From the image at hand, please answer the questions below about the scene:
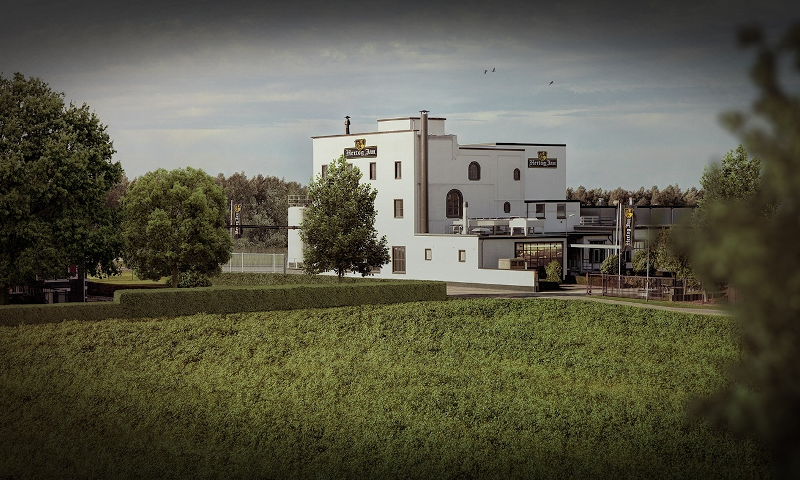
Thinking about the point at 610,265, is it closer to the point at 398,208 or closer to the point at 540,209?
the point at 540,209

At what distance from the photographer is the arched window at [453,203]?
5509cm

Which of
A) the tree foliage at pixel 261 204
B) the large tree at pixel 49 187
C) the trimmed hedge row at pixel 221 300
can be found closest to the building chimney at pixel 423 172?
→ the trimmed hedge row at pixel 221 300

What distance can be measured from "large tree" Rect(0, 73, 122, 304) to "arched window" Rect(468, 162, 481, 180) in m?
25.1

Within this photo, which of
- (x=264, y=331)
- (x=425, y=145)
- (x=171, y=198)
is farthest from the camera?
(x=425, y=145)

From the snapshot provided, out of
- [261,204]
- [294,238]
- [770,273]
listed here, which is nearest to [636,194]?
[261,204]

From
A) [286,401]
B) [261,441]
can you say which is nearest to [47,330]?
[286,401]

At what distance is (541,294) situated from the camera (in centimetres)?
4409

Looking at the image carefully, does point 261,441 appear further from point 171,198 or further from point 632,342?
point 171,198

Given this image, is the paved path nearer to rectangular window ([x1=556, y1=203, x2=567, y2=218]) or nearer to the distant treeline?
rectangular window ([x1=556, y1=203, x2=567, y2=218])

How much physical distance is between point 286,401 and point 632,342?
1335 cm

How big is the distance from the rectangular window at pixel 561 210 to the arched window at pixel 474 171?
573 centimetres

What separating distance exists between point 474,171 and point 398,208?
235 inches

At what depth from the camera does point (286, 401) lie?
21.8 meters

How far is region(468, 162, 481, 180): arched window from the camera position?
56125mm
